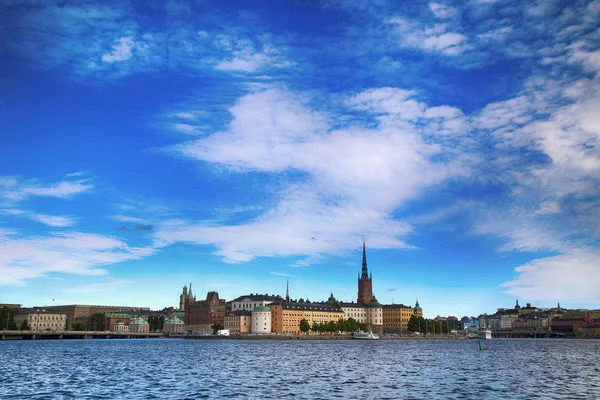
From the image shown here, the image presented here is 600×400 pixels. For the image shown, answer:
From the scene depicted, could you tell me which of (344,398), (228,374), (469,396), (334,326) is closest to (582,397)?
(469,396)

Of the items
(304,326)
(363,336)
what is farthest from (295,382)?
(304,326)

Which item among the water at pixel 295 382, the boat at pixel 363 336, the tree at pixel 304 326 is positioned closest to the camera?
the water at pixel 295 382

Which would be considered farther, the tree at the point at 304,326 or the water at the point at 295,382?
the tree at the point at 304,326

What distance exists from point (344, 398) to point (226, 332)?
159m

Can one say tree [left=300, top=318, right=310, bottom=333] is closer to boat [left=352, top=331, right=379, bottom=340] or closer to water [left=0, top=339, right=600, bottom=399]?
boat [left=352, top=331, right=379, bottom=340]

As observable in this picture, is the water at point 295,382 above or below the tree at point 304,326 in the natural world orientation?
below

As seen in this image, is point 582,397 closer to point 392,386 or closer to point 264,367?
point 392,386

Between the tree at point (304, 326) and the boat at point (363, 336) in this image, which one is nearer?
the boat at point (363, 336)

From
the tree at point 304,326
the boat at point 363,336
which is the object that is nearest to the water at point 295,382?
the boat at point 363,336

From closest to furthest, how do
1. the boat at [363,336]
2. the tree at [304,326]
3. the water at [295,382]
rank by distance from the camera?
the water at [295,382] → the boat at [363,336] → the tree at [304,326]

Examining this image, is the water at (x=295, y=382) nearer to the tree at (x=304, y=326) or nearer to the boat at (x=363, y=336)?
the boat at (x=363, y=336)

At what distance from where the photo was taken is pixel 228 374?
174ft

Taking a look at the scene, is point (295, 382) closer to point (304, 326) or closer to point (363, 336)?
point (363, 336)

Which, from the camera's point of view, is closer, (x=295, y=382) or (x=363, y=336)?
(x=295, y=382)
